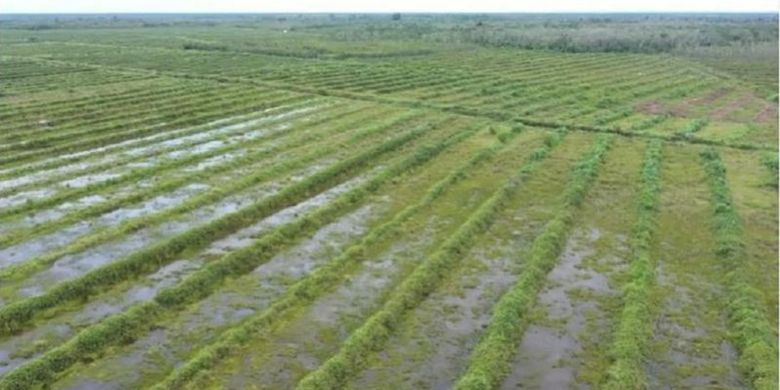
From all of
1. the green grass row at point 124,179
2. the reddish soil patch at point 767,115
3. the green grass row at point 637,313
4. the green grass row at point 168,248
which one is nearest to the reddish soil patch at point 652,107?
the reddish soil patch at point 767,115

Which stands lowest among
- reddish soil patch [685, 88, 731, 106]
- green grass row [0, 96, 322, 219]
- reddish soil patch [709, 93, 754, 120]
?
green grass row [0, 96, 322, 219]

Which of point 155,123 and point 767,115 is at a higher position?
point 155,123

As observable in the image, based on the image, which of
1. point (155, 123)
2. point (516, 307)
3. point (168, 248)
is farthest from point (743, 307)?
point (155, 123)

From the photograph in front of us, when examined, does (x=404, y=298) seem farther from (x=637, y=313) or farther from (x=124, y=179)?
(x=124, y=179)

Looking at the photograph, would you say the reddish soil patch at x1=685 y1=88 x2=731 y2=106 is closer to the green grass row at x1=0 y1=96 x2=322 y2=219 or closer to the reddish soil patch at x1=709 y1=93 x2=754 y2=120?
the reddish soil patch at x1=709 y1=93 x2=754 y2=120

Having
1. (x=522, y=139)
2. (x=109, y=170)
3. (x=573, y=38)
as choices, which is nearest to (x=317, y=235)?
(x=109, y=170)

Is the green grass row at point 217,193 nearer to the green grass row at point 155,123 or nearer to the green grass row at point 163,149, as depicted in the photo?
the green grass row at point 163,149

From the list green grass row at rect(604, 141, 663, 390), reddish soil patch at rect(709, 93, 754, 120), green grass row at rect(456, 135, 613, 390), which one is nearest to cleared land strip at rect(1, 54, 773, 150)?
reddish soil patch at rect(709, 93, 754, 120)
